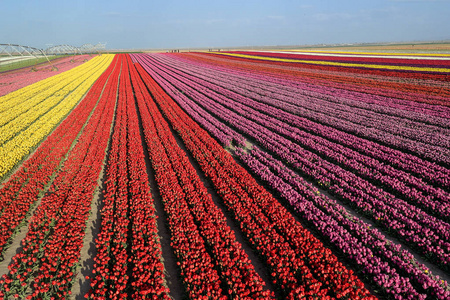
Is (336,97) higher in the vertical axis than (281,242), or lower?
lower

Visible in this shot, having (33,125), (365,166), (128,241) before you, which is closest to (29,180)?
(128,241)

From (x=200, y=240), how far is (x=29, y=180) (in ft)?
29.4

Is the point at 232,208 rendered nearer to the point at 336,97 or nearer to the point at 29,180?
the point at 29,180

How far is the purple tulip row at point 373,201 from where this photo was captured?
7855 mm

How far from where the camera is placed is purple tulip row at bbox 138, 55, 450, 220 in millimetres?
9688

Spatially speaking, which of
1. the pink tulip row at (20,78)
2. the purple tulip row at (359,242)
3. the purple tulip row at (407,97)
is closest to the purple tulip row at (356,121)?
the purple tulip row at (407,97)

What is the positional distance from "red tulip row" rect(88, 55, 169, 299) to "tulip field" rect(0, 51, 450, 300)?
0.06m

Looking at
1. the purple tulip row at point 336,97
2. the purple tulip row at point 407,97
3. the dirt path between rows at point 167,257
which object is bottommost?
the dirt path between rows at point 167,257

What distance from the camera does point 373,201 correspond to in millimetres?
9758

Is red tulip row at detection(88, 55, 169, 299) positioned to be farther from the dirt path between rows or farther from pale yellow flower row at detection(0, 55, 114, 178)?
pale yellow flower row at detection(0, 55, 114, 178)

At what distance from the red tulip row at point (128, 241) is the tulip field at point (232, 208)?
6 centimetres

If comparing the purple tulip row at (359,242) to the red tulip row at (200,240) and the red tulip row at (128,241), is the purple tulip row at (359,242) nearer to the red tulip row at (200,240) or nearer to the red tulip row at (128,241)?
the red tulip row at (200,240)

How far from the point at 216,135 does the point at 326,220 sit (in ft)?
33.8

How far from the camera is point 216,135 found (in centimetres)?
1744
